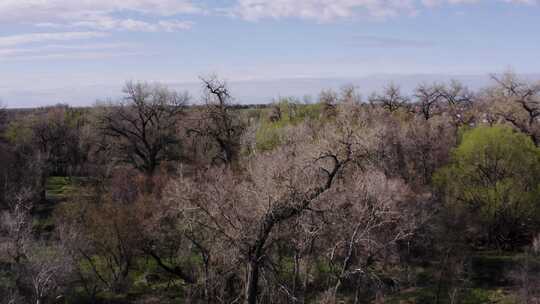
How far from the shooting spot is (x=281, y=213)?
59.0 ft

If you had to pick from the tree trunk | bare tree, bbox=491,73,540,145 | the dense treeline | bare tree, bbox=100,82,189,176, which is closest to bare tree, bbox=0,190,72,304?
the dense treeline

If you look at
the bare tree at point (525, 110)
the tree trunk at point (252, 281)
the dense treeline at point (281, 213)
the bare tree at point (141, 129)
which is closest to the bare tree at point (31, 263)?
A: the dense treeline at point (281, 213)

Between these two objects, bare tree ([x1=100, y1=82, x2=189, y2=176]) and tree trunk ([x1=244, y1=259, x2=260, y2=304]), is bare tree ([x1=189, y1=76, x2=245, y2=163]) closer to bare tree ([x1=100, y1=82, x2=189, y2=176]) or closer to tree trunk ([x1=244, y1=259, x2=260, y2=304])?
bare tree ([x1=100, y1=82, x2=189, y2=176])

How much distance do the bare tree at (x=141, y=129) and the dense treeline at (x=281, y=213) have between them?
0.60 feet

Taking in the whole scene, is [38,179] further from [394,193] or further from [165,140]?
[394,193]

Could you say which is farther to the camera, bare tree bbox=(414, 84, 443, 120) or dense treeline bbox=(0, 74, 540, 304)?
bare tree bbox=(414, 84, 443, 120)

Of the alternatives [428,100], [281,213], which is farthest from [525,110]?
[281,213]

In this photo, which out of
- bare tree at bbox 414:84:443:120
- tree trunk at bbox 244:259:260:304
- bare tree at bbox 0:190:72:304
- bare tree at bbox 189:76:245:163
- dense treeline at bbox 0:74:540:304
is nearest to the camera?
tree trunk at bbox 244:259:260:304

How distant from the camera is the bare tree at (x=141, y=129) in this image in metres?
49.1

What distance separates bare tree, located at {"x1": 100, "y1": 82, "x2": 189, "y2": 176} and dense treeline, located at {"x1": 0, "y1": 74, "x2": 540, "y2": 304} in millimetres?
182

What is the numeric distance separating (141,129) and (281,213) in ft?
117

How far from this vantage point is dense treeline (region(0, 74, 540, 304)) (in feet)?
63.9

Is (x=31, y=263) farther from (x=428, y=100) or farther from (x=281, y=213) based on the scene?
(x=428, y=100)

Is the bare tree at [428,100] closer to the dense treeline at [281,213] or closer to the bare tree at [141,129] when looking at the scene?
the dense treeline at [281,213]
